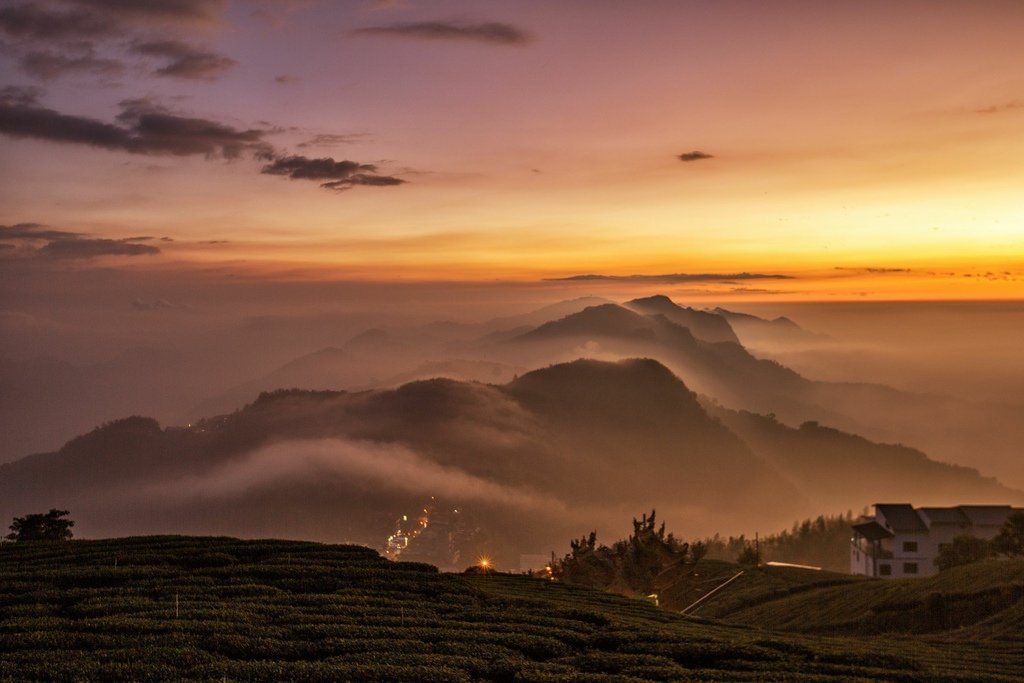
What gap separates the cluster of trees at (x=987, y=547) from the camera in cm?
9975

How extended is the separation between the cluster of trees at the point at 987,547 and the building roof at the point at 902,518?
63.5ft

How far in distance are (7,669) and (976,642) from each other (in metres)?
51.7

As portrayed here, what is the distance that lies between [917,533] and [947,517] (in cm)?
499

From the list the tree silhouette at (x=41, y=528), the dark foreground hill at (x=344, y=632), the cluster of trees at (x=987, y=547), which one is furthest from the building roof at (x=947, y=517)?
the tree silhouette at (x=41, y=528)

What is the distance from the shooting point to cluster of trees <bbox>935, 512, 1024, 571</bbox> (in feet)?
327

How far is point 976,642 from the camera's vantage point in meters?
54.5

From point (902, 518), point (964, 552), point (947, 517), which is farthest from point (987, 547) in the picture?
point (902, 518)

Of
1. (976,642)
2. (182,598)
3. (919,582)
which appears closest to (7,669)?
(182,598)

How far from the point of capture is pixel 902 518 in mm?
126188

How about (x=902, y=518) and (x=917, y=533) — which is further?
(x=902, y=518)

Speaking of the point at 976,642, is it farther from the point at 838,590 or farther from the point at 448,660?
the point at 448,660

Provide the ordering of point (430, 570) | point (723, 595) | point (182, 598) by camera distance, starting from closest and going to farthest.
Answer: point (182, 598), point (430, 570), point (723, 595)

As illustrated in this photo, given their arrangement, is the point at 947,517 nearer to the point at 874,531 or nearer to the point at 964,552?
the point at 874,531

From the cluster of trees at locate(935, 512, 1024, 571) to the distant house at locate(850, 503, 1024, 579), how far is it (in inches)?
757
